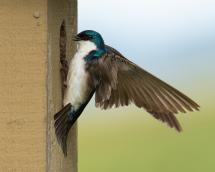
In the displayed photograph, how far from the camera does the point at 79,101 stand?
2664 mm

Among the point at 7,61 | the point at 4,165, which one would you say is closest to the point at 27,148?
the point at 4,165

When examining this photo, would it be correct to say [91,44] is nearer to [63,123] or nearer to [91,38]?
[91,38]

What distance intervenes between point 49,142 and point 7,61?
0.81 feet

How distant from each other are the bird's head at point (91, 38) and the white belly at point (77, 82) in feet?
0.22

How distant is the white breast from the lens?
2627mm

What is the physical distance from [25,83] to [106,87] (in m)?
0.22

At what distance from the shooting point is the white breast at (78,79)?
263 centimetres

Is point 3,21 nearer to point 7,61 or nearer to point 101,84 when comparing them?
point 7,61

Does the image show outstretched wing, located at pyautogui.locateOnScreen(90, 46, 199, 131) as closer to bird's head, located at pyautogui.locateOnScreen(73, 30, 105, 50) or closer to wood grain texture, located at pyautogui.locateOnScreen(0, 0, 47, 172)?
bird's head, located at pyautogui.locateOnScreen(73, 30, 105, 50)

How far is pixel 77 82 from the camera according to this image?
263cm

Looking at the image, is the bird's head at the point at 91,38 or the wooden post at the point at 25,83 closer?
the wooden post at the point at 25,83

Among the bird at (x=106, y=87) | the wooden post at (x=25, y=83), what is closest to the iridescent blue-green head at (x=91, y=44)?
the bird at (x=106, y=87)

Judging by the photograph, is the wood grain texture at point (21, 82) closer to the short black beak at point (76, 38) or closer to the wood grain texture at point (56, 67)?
the wood grain texture at point (56, 67)

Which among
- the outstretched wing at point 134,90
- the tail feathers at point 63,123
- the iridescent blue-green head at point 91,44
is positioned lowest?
the tail feathers at point 63,123
